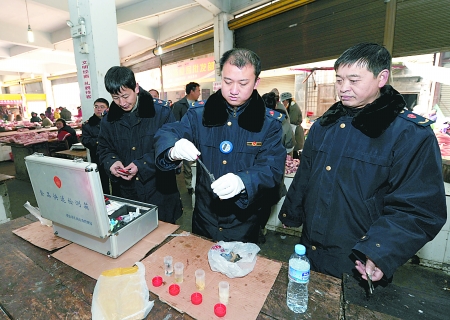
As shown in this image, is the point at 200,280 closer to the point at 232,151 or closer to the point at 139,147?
the point at 232,151

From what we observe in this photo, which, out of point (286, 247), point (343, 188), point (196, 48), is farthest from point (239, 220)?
point (196, 48)

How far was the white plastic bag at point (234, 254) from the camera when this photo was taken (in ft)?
3.58

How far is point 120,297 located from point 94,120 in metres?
2.94

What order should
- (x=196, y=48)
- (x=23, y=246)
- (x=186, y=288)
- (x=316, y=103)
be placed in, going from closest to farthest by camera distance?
(x=186, y=288), (x=23, y=246), (x=196, y=48), (x=316, y=103)

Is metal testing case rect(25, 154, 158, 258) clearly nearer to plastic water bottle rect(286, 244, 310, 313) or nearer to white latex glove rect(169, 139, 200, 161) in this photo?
white latex glove rect(169, 139, 200, 161)

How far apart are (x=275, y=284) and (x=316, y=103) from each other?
9.51 metres

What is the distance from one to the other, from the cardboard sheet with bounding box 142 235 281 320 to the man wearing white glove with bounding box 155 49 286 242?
0.87 feet

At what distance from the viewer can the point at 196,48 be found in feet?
21.0

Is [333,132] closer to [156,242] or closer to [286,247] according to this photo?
[156,242]

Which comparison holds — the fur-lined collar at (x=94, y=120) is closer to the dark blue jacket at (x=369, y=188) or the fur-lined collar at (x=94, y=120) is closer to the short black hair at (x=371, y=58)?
the dark blue jacket at (x=369, y=188)

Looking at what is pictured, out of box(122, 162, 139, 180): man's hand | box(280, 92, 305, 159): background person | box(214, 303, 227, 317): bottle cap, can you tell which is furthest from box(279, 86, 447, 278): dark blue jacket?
box(280, 92, 305, 159): background person

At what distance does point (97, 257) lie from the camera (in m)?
1.24

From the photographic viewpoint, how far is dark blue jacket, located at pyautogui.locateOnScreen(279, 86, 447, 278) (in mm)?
1001

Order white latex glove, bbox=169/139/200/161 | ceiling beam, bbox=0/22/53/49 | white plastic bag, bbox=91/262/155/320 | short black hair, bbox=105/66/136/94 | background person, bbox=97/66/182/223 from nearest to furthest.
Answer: white plastic bag, bbox=91/262/155/320 < white latex glove, bbox=169/139/200/161 < short black hair, bbox=105/66/136/94 < background person, bbox=97/66/182/223 < ceiling beam, bbox=0/22/53/49
